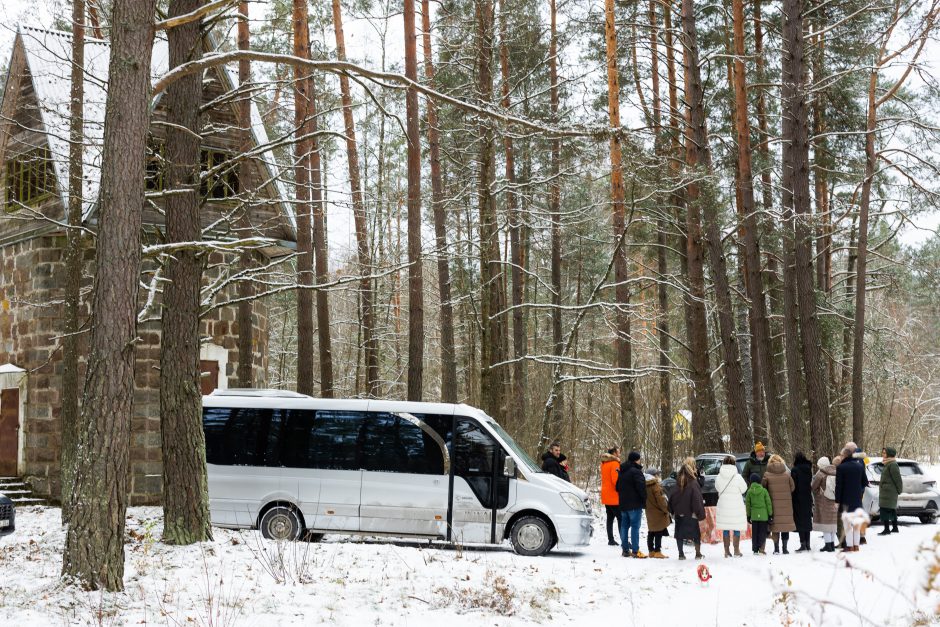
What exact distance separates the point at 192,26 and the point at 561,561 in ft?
29.0

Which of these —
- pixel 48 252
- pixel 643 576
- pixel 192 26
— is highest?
pixel 192 26

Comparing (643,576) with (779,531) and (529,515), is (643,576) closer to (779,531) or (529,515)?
(529,515)

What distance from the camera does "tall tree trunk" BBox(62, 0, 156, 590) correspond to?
8148 mm

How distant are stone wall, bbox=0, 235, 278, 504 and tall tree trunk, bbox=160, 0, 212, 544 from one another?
7487mm

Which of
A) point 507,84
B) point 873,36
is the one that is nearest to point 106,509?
point 507,84

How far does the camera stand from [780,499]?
1404 cm

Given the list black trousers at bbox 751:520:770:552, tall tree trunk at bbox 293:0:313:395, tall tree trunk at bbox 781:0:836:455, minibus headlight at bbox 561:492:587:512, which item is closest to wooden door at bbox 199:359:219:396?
tall tree trunk at bbox 293:0:313:395

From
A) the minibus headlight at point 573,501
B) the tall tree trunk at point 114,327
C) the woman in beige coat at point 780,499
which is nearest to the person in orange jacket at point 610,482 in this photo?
the minibus headlight at point 573,501

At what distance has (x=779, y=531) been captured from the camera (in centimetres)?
1402

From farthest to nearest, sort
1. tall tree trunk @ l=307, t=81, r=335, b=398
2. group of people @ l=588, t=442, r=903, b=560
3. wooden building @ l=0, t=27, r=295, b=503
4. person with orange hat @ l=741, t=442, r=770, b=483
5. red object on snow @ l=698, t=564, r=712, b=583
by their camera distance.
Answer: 1. tall tree trunk @ l=307, t=81, r=335, b=398
2. wooden building @ l=0, t=27, r=295, b=503
3. person with orange hat @ l=741, t=442, r=770, b=483
4. group of people @ l=588, t=442, r=903, b=560
5. red object on snow @ l=698, t=564, r=712, b=583

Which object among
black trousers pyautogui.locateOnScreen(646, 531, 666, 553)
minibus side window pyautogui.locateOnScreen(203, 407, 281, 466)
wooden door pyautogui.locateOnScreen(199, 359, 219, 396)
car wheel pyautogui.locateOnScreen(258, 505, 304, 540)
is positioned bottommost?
black trousers pyautogui.locateOnScreen(646, 531, 666, 553)

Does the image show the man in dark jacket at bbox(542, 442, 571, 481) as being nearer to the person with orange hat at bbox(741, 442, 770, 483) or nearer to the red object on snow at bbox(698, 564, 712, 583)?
the person with orange hat at bbox(741, 442, 770, 483)

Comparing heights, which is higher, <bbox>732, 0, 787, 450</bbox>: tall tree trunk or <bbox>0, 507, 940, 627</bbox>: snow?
<bbox>732, 0, 787, 450</bbox>: tall tree trunk

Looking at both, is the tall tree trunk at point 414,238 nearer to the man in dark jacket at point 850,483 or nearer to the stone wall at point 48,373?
the stone wall at point 48,373
